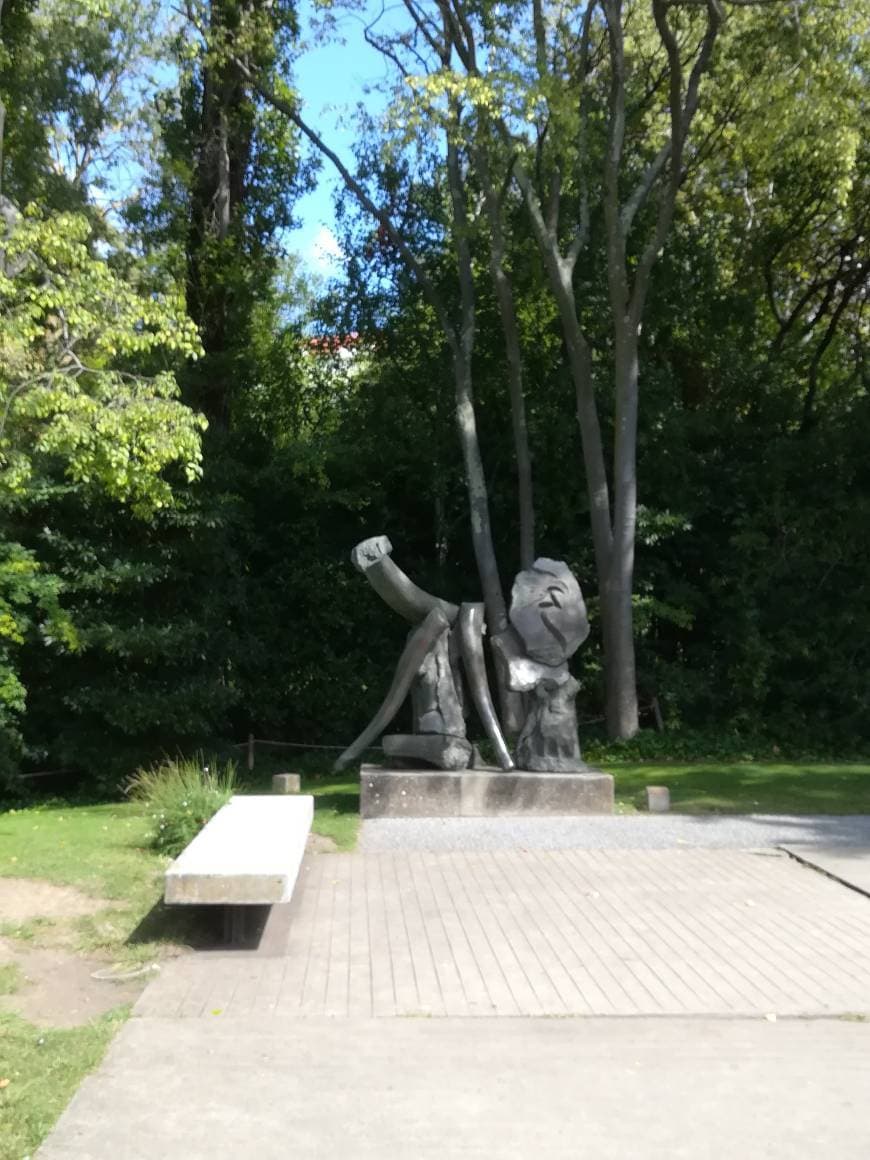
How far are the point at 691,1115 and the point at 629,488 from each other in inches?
513

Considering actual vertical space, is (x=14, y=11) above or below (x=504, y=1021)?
above

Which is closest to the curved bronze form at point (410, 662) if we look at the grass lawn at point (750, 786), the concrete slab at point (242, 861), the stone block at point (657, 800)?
the grass lawn at point (750, 786)

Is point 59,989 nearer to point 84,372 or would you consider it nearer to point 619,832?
point 619,832

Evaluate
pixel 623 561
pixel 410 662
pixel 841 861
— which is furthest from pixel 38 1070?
pixel 623 561

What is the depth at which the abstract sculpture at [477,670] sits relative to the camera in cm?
1160

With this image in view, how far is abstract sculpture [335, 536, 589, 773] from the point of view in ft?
38.1

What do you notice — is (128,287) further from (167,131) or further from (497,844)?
(167,131)

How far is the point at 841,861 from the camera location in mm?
9094

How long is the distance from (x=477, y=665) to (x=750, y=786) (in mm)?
3866

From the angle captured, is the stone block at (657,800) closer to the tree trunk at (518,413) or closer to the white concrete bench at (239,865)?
the white concrete bench at (239,865)

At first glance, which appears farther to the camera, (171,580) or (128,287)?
(171,580)

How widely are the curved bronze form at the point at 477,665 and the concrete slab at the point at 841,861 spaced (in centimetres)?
298

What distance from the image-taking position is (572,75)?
17.0m

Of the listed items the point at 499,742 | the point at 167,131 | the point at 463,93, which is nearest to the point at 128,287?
the point at 463,93
